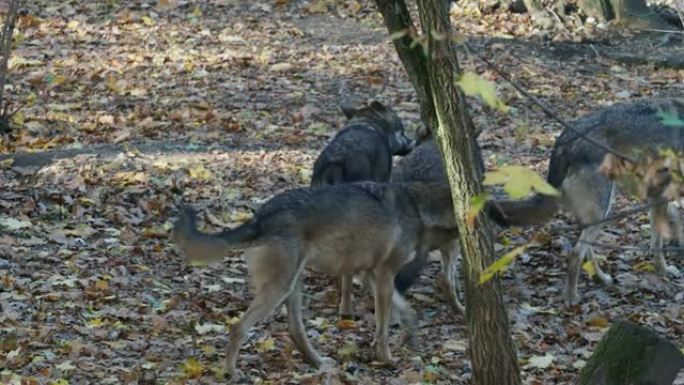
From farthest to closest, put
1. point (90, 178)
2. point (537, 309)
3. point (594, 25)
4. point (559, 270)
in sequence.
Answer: point (594, 25) < point (90, 178) < point (559, 270) < point (537, 309)

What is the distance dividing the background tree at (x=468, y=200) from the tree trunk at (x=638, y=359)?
56 cm

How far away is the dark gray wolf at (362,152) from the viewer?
1059 cm

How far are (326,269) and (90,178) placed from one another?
4.22 metres

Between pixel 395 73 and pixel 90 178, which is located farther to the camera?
pixel 395 73

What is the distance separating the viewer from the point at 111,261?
404 inches

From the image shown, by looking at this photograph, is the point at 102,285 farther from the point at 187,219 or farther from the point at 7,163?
the point at 7,163

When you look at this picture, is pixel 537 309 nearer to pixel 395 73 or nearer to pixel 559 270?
pixel 559 270

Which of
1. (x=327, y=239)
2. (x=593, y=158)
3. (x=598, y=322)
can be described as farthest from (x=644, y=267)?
(x=327, y=239)

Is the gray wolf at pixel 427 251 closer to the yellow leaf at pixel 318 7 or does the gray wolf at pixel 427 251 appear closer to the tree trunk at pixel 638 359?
the tree trunk at pixel 638 359

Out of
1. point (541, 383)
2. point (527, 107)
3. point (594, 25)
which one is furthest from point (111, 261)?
point (594, 25)

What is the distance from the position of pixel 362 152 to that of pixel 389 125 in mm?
1127

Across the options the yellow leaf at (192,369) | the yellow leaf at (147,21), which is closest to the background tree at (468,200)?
the yellow leaf at (192,369)

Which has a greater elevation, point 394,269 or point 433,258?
point 394,269

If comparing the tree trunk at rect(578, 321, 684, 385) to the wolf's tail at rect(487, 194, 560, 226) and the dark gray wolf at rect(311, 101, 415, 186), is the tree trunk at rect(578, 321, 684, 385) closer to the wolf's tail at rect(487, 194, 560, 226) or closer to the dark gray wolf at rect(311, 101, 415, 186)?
the wolf's tail at rect(487, 194, 560, 226)
